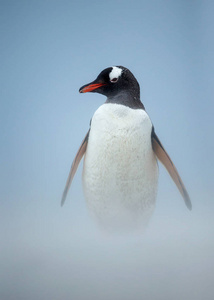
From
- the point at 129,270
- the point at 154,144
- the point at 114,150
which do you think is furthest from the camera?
the point at 154,144

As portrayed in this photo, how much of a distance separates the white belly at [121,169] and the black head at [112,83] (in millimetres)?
89

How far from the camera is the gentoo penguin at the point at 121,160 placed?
3.48 ft

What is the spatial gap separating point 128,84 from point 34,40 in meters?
0.53

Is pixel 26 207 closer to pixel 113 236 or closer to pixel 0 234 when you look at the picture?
pixel 0 234

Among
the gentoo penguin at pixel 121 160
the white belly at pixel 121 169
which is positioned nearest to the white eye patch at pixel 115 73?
the gentoo penguin at pixel 121 160

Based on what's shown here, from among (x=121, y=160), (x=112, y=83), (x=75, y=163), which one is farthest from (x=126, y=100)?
(x=75, y=163)

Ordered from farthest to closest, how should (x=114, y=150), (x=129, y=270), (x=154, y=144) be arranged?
(x=154, y=144), (x=114, y=150), (x=129, y=270)

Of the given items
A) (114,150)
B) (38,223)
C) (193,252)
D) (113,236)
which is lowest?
(193,252)

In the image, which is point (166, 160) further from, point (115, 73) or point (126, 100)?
point (115, 73)

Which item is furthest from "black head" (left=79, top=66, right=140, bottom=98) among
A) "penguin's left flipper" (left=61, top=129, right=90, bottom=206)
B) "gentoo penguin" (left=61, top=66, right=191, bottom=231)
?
"penguin's left flipper" (left=61, top=129, right=90, bottom=206)

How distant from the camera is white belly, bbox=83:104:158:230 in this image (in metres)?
1.06

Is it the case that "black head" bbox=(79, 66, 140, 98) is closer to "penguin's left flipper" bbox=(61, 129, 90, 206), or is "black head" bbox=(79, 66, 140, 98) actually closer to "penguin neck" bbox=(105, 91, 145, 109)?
"penguin neck" bbox=(105, 91, 145, 109)

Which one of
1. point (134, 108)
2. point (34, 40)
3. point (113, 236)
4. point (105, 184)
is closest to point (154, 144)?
point (134, 108)

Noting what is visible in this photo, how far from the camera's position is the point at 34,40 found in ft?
4.05
